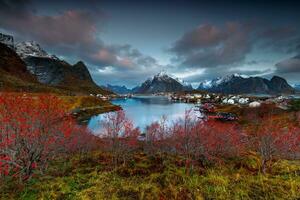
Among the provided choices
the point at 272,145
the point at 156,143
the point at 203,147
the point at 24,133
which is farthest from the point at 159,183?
the point at 156,143

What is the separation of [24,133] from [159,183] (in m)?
10.0

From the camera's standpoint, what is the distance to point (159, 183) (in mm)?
11648

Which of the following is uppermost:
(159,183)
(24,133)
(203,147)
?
(24,133)

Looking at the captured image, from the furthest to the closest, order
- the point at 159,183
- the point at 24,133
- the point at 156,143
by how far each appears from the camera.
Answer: the point at 156,143 → the point at 24,133 → the point at 159,183

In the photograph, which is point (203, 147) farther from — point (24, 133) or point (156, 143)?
point (24, 133)

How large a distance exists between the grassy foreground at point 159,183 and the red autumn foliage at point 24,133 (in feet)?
4.15

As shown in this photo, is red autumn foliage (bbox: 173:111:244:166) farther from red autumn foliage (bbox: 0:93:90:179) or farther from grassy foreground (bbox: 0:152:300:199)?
red autumn foliage (bbox: 0:93:90:179)

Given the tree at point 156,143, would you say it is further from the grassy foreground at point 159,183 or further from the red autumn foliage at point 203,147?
the grassy foreground at point 159,183

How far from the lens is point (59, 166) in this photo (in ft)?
51.1

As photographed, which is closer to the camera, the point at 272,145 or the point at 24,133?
the point at 24,133

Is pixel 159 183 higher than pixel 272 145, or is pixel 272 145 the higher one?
pixel 272 145

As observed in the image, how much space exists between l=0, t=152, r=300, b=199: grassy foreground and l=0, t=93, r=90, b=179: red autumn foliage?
1.26 metres

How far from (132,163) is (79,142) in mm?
11150

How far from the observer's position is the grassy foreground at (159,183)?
10.2m
